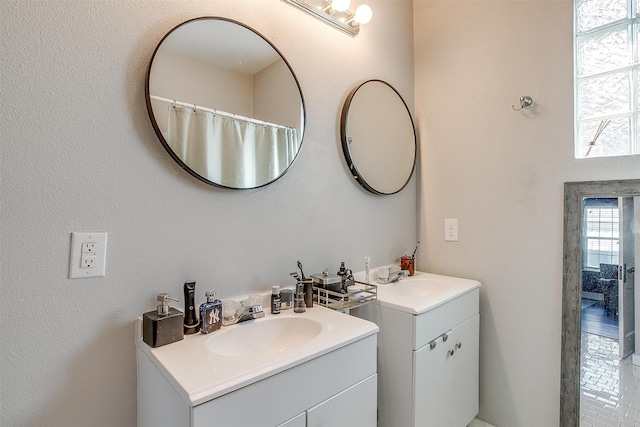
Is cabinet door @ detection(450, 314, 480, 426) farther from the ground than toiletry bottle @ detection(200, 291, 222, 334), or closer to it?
closer to it

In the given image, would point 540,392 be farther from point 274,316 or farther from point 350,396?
point 274,316

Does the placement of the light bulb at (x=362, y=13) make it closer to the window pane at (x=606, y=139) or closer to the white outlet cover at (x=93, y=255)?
the window pane at (x=606, y=139)

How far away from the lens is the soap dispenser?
852mm

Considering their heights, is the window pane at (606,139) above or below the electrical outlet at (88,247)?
above

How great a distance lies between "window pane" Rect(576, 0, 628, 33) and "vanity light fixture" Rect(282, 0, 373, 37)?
97cm

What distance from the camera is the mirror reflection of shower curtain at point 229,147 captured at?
3.28 ft

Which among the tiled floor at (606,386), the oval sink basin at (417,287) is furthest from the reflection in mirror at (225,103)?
the tiled floor at (606,386)

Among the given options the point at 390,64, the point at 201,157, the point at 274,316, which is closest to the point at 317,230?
the point at 274,316

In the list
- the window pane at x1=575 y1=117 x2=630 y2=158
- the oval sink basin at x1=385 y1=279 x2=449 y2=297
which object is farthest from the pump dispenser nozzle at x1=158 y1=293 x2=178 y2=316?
the window pane at x1=575 y1=117 x2=630 y2=158

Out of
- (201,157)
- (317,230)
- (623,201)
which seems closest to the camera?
(201,157)

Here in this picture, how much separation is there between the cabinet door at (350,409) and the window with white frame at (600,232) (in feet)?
3.66

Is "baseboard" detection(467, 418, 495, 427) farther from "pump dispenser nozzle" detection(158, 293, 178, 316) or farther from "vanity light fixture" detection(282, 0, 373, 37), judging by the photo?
"vanity light fixture" detection(282, 0, 373, 37)

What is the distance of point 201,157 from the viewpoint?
1035 millimetres

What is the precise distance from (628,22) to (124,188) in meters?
2.09
